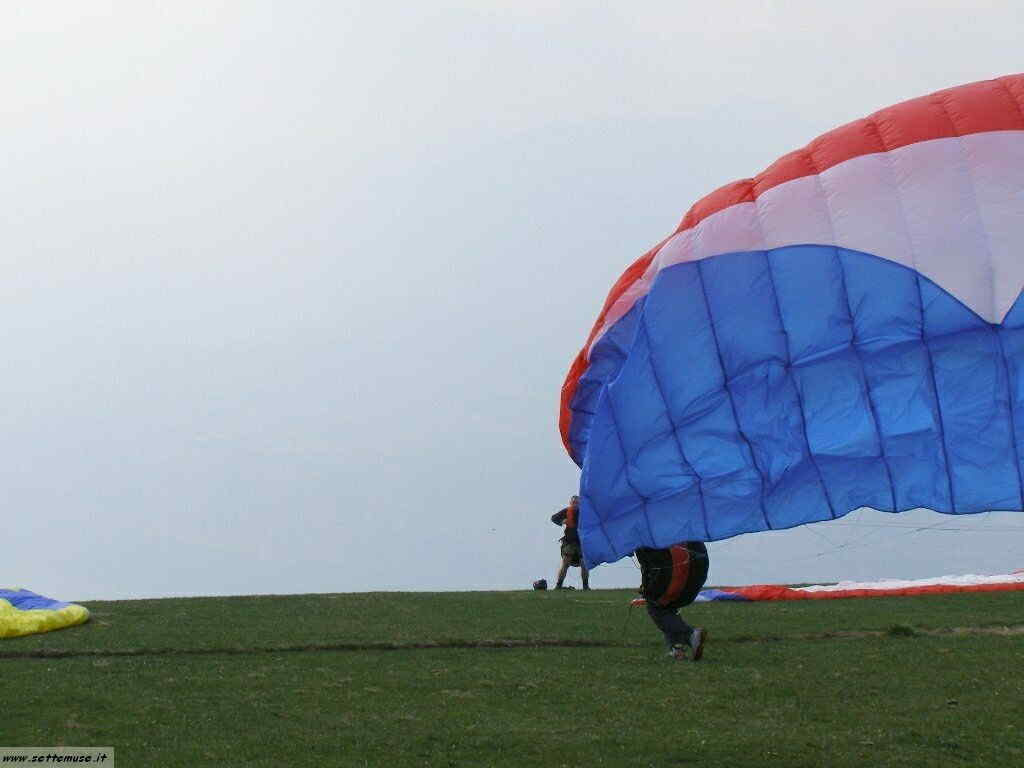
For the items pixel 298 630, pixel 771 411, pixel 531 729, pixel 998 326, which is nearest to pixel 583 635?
pixel 298 630

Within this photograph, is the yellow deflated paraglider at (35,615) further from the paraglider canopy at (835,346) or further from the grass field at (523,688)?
the paraglider canopy at (835,346)

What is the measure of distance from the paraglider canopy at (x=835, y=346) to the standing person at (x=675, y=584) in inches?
121

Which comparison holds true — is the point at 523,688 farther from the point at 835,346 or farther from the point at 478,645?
the point at 835,346

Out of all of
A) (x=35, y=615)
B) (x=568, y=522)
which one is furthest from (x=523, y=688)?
(x=568, y=522)

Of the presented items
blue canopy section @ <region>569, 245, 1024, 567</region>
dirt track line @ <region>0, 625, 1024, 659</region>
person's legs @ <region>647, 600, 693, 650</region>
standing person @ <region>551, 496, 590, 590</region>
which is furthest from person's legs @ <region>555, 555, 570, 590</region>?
blue canopy section @ <region>569, 245, 1024, 567</region>

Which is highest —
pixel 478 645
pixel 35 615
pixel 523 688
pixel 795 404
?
pixel 795 404

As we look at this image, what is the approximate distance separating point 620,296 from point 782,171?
1.64m

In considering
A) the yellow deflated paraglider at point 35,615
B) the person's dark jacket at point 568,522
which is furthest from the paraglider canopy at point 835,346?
the person's dark jacket at point 568,522

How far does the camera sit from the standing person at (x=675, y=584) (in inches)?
571

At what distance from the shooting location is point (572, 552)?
24.1 meters

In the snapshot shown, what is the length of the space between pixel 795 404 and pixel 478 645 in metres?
6.48

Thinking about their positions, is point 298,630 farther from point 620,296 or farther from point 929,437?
point 929,437

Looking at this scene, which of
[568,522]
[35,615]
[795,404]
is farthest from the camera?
[568,522]

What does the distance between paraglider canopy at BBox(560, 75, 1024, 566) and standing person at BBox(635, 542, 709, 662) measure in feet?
10.1
